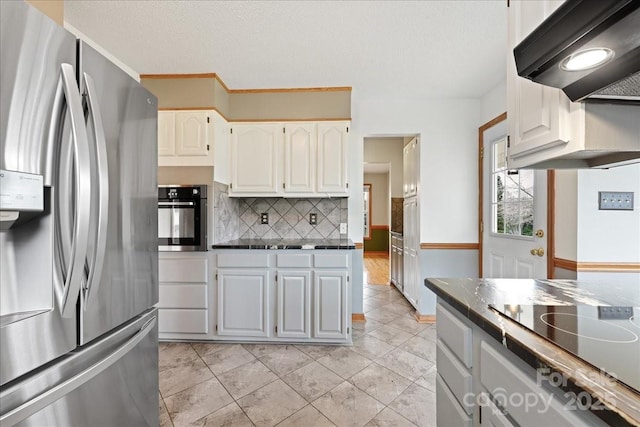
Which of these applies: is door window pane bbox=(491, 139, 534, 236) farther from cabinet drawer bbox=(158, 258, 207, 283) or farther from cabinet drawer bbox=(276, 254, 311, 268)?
cabinet drawer bbox=(158, 258, 207, 283)

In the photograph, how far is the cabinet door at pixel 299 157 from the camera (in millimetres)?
2857

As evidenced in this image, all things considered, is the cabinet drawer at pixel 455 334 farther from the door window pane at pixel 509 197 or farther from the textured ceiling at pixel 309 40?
the textured ceiling at pixel 309 40

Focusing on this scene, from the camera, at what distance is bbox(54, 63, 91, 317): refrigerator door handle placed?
0.78 m

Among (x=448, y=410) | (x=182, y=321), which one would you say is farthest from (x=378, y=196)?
(x=448, y=410)

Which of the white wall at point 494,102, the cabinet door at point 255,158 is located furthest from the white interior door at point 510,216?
the cabinet door at point 255,158

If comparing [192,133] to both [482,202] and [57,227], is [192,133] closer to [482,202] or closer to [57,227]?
[57,227]

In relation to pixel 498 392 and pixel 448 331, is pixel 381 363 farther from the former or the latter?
pixel 498 392

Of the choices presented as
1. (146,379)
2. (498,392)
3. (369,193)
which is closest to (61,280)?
(146,379)

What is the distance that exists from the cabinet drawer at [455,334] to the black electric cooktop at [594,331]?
14cm

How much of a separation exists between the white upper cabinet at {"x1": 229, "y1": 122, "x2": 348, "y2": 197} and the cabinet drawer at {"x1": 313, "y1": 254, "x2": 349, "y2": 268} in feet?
2.22

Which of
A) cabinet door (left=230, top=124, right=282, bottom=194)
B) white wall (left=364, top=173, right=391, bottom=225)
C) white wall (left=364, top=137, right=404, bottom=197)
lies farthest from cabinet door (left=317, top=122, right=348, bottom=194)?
white wall (left=364, top=173, right=391, bottom=225)

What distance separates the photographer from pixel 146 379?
1211 millimetres

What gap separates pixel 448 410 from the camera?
3.81 ft

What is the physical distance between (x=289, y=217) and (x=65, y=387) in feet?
8.00
